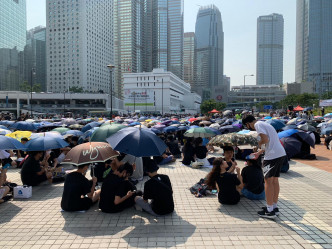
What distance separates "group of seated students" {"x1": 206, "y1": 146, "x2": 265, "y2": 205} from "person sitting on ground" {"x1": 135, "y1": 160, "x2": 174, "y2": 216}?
1295 millimetres

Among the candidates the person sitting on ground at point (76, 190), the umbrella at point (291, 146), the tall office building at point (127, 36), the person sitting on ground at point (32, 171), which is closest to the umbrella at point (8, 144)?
the person sitting on ground at point (32, 171)

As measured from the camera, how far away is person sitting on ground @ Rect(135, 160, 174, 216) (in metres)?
5.30

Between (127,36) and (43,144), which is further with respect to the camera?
(127,36)

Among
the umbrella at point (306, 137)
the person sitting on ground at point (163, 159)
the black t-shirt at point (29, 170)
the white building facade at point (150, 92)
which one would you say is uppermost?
the white building facade at point (150, 92)

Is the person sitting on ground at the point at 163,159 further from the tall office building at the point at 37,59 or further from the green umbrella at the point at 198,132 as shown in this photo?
the tall office building at the point at 37,59

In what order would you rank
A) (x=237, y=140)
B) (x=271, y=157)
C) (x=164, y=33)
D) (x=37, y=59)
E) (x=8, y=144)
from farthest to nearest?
(x=164, y=33) → (x=37, y=59) → (x=237, y=140) → (x=8, y=144) → (x=271, y=157)

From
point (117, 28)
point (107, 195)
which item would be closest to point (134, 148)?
point (107, 195)

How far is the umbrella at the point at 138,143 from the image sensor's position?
5.84m

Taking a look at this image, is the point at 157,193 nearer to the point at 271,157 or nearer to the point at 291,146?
the point at 271,157

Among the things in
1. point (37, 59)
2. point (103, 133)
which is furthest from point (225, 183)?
point (37, 59)

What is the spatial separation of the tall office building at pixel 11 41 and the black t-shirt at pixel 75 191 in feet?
437

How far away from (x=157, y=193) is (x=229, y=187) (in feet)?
5.75

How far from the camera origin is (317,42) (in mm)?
136750

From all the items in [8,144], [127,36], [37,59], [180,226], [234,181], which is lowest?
[180,226]
